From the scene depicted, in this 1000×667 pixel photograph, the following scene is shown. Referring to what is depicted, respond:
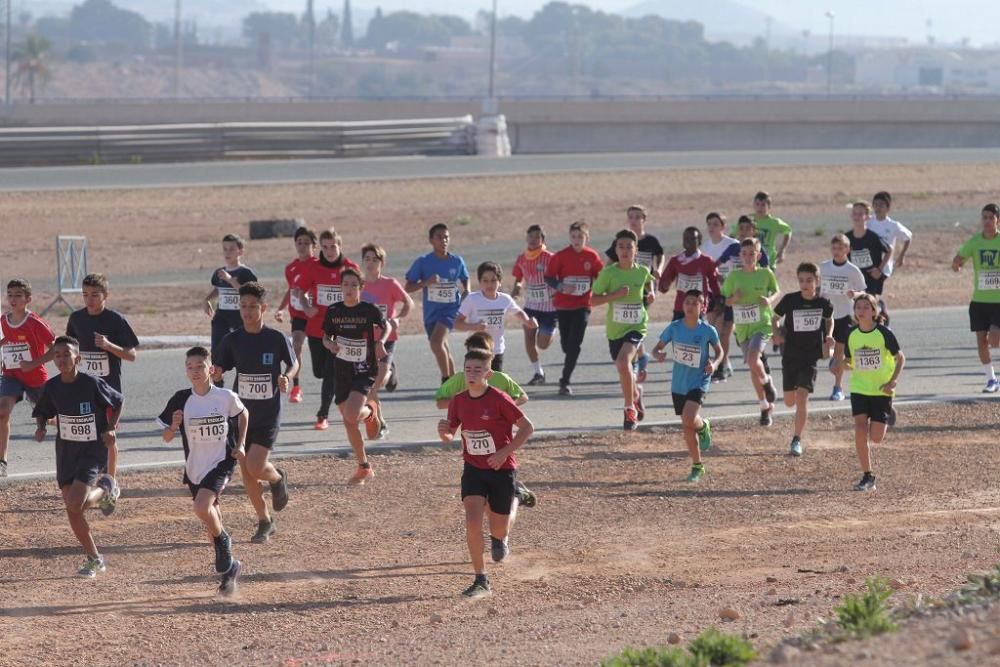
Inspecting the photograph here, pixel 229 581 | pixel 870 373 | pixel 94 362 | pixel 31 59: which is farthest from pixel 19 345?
pixel 31 59

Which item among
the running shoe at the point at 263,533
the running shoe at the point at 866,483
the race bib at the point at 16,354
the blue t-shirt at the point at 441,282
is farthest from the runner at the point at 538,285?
the running shoe at the point at 263,533

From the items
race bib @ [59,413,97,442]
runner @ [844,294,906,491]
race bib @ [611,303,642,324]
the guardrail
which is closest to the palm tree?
the guardrail

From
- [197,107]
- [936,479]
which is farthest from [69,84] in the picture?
[936,479]

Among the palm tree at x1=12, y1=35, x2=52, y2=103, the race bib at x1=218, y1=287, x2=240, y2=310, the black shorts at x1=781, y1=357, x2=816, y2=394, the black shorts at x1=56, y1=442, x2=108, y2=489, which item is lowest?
the black shorts at x1=56, y1=442, x2=108, y2=489

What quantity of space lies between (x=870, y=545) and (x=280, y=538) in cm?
433

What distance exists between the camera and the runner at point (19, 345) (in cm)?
1294

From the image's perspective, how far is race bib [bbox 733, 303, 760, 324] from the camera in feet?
51.0

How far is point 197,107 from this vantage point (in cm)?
6203

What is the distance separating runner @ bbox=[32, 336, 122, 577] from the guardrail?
101ft

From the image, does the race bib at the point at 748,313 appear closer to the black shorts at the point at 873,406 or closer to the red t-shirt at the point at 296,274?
the black shorts at the point at 873,406

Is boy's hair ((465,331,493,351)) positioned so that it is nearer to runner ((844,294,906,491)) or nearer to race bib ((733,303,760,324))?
runner ((844,294,906,491))

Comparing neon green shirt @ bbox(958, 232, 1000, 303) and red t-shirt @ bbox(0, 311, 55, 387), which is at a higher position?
neon green shirt @ bbox(958, 232, 1000, 303)

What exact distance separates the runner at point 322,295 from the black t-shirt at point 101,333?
2613 millimetres

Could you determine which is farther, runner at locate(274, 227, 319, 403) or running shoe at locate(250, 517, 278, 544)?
runner at locate(274, 227, 319, 403)
